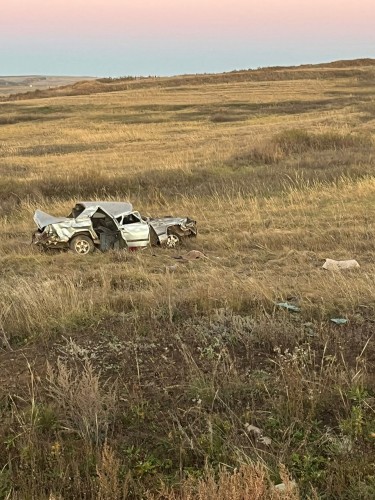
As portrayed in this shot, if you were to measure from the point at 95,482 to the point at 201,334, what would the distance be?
2241 mm

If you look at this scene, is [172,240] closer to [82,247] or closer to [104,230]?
[104,230]

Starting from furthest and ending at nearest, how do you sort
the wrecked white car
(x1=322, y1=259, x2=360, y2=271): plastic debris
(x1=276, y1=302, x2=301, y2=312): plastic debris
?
the wrecked white car → (x1=322, y1=259, x2=360, y2=271): plastic debris → (x1=276, y1=302, x2=301, y2=312): plastic debris

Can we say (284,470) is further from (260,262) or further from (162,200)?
(162,200)

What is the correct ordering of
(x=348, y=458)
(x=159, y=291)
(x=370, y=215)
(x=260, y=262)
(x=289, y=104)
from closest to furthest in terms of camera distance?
(x=348, y=458) → (x=159, y=291) → (x=260, y=262) → (x=370, y=215) → (x=289, y=104)

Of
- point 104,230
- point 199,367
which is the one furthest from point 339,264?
point 199,367

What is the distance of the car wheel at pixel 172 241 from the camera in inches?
492

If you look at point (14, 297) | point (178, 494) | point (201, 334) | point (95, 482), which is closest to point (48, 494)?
point (95, 482)

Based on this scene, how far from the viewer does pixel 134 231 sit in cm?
1209

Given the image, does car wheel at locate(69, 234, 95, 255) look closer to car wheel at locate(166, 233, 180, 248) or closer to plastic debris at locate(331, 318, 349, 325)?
car wheel at locate(166, 233, 180, 248)

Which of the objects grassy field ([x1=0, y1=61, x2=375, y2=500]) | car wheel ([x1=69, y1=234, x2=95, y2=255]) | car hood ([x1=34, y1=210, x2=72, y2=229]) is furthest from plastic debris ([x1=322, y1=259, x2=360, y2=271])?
car hood ([x1=34, y1=210, x2=72, y2=229])

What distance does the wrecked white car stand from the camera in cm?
1190

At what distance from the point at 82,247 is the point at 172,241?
1943 mm

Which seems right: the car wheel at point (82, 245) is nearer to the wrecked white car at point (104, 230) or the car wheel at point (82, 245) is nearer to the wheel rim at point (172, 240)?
the wrecked white car at point (104, 230)

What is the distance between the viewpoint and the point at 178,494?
3287mm
